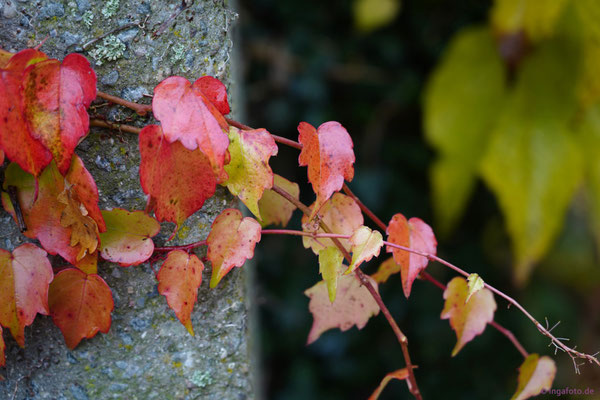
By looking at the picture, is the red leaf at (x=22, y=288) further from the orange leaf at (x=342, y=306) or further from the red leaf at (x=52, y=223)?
the orange leaf at (x=342, y=306)

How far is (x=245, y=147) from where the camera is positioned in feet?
1.77

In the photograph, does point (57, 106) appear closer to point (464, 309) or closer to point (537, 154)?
point (464, 309)

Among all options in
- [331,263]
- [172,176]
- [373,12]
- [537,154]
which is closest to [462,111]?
[537,154]

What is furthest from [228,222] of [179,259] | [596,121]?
[596,121]

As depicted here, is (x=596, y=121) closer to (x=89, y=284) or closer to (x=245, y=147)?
(x=245, y=147)

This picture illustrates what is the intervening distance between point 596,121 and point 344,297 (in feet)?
3.55

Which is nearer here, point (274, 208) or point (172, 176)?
point (172, 176)

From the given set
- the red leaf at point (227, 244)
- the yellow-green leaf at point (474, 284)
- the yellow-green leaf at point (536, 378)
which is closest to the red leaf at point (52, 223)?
the red leaf at point (227, 244)

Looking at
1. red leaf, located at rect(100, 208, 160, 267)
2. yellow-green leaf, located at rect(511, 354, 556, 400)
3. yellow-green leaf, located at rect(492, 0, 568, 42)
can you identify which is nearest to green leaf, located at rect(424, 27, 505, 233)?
yellow-green leaf, located at rect(492, 0, 568, 42)

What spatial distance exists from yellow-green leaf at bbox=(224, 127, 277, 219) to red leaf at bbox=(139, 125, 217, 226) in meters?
0.03

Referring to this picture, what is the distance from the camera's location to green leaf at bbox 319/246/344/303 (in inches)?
22.4

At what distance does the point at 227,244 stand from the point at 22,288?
0.22 m

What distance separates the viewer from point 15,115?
1.57 feet

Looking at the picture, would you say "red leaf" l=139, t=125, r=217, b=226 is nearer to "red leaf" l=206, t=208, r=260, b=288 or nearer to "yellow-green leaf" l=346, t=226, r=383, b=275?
"red leaf" l=206, t=208, r=260, b=288
